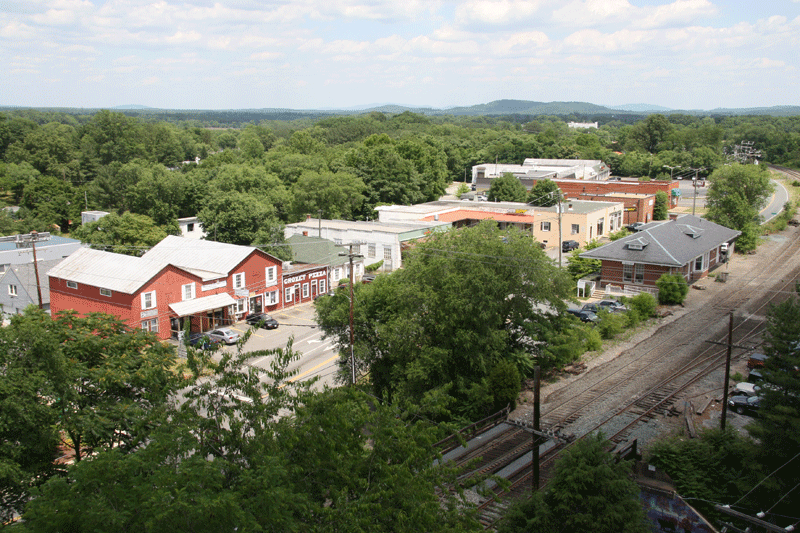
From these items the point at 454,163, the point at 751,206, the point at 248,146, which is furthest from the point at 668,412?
the point at 248,146

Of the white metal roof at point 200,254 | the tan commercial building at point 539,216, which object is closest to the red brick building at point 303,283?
the white metal roof at point 200,254

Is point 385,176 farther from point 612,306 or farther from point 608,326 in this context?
point 608,326

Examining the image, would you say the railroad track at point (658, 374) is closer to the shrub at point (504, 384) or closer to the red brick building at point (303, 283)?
the shrub at point (504, 384)

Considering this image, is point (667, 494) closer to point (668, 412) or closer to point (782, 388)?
point (782, 388)

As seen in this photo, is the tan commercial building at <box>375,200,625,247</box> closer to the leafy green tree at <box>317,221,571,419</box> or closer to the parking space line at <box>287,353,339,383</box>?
the parking space line at <box>287,353,339,383</box>

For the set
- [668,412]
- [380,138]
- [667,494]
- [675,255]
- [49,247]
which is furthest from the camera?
[380,138]
